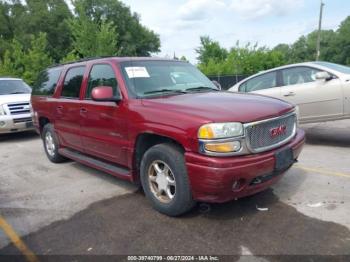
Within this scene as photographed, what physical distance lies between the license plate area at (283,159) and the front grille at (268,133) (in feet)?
0.33

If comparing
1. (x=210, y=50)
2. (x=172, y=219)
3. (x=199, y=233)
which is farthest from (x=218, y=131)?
(x=210, y=50)

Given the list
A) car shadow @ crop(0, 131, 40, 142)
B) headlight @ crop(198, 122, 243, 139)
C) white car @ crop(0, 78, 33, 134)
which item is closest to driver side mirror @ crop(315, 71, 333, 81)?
headlight @ crop(198, 122, 243, 139)

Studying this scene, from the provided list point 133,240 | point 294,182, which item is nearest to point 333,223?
point 294,182

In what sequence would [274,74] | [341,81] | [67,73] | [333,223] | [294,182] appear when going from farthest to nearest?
[274,74], [341,81], [67,73], [294,182], [333,223]

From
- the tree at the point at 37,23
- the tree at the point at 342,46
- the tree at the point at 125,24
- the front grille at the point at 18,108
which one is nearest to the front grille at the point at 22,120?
the front grille at the point at 18,108

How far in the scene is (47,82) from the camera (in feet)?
21.9

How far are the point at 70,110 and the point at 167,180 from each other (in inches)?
91.9

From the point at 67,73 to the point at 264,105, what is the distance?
3.41 meters

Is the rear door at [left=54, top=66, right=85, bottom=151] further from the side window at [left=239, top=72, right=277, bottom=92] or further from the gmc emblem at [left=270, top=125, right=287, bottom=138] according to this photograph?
the side window at [left=239, top=72, right=277, bottom=92]

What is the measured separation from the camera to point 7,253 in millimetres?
3436

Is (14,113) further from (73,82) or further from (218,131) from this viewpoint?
(218,131)

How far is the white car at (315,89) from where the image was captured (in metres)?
6.87

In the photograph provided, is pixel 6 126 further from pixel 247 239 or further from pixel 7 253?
pixel 247 239

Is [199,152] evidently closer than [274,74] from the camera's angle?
Yes
